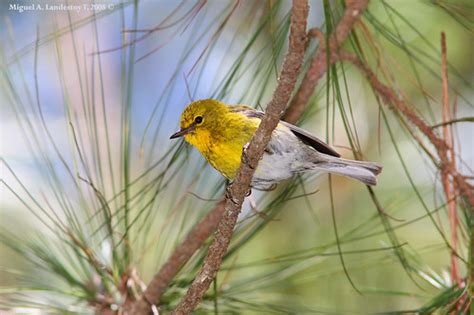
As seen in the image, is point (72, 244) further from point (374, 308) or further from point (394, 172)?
point (394, 172)

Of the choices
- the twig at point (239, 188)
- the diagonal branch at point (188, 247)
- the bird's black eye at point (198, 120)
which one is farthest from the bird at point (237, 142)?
the twig at point (239, 188)

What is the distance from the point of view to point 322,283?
2713 millimetres

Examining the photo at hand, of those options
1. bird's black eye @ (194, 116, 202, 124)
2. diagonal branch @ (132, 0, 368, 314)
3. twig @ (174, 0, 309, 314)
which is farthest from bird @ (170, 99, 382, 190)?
twig @ (174, 0, 309, 314)

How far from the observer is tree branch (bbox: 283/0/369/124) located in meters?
1.64

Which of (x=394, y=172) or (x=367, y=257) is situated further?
(x=394, y=172)

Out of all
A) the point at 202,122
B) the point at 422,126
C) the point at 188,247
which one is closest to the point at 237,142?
the point at 202,122

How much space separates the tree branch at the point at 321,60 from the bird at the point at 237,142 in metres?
0.07

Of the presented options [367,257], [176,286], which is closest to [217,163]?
[176,286]

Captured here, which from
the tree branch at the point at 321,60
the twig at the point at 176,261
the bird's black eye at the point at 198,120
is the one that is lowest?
the twig at the point at 176,261

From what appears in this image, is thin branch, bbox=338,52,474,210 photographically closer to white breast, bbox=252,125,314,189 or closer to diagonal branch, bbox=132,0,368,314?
diagonal branch, bbox=132,0,368,314

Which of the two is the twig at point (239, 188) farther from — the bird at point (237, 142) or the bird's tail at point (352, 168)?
the bird's tail at point (352, 168)

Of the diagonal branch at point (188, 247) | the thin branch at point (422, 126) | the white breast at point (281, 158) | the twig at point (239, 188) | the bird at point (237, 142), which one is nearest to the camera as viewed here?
the twig at point (239, 188)

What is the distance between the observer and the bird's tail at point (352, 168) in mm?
2019

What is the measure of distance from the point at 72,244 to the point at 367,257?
1151mm
